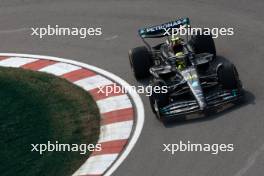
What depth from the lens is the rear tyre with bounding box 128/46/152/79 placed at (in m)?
15.4

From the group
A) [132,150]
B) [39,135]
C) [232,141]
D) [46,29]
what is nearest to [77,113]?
[39,135]

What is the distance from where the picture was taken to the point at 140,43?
57.6ft

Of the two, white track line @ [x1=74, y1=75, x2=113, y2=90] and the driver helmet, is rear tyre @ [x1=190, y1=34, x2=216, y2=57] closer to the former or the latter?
the driver helmet

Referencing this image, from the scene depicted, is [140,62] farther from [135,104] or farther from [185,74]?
[185,74]

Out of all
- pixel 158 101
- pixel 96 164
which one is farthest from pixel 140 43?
pixel 96 164

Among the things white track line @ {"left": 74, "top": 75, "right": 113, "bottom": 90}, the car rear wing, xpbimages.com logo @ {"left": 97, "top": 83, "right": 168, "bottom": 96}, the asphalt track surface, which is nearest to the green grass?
white track line @ {"left": 74, "top": 75, "right": 113, "bottom": 90}

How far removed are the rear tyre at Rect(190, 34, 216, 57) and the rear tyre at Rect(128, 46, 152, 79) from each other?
3.52ft

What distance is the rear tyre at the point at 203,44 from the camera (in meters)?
15.8

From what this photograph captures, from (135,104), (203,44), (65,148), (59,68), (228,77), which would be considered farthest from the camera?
(59,68)

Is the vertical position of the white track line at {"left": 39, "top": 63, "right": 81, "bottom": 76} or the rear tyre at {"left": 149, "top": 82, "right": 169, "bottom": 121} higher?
the white track line at {"left": 39, "top": 63, "right": 81, "bottom": 76}

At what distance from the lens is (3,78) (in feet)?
54.6

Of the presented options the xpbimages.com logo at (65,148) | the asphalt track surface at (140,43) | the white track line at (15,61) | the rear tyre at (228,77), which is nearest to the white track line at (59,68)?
the asphalt track surface at (140,43)

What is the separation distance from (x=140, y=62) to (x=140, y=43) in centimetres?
226

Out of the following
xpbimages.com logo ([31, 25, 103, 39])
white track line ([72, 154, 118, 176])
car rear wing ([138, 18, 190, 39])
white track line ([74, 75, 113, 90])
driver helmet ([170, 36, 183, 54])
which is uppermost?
xpbimages.com logo ([31, 25, 103, 39])
